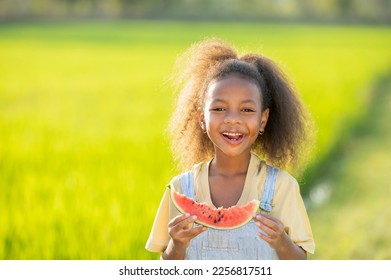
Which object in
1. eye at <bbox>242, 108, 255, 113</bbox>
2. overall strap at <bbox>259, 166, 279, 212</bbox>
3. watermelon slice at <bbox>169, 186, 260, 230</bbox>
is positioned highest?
eye at <bbox>242, 108, 255, 113</bbox>

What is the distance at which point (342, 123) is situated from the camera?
830 centimetres

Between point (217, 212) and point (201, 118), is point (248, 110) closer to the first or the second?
point (201, 118)

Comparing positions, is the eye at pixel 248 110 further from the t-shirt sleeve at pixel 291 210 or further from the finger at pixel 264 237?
the finger at pixel 264 237

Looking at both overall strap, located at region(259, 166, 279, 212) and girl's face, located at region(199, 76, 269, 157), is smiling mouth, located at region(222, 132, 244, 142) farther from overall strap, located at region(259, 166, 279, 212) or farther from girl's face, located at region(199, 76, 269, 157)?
overall strap, located at region(259, 166, 279, 212)

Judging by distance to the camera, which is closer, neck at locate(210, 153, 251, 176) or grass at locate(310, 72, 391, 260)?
neck at locate(210, 153, 251, 176)

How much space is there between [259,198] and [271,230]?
8.4 inches

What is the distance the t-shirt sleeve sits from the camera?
2998mm

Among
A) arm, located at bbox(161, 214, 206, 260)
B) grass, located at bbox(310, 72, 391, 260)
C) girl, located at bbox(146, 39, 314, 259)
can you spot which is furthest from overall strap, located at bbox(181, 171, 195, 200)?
grass, located at bbox(310, 72, 391, 260)

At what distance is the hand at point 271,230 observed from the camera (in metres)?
2.84

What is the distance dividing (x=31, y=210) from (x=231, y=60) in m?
1.87

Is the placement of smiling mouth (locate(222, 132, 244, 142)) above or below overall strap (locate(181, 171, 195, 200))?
above

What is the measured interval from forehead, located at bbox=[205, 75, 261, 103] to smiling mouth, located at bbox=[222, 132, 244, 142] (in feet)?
0.41

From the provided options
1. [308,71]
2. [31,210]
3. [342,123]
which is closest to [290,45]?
[308,71]
